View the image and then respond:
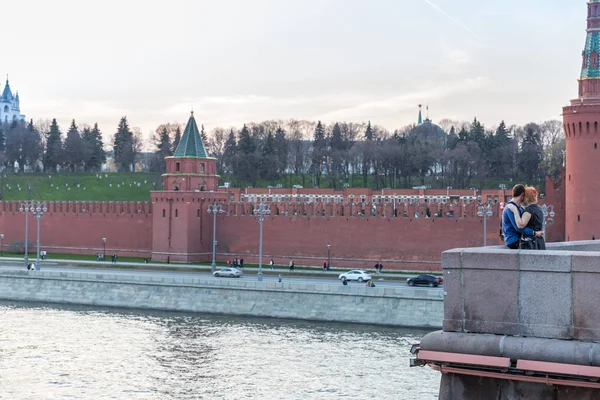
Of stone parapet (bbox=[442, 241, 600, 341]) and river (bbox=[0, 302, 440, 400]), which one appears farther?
river (bbox=[0, 302, 440, 400])

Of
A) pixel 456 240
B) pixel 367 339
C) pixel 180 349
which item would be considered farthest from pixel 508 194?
pixel 180 349

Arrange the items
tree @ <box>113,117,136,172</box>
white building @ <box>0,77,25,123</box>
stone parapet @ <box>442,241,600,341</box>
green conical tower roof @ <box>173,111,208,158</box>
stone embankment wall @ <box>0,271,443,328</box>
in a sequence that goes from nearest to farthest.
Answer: stone parapet @ <box>442,241,600,341</box> → stone embankment wall @ <box>0,271,443,328</box> → green conical tower roof @ <box>173,111,208,158</box> → tree @ <box>113,117,136,172</box> → white building @ <box>0,77,25,123</box>

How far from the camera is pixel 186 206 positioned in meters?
45.8

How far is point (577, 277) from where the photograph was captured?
573 centimetres

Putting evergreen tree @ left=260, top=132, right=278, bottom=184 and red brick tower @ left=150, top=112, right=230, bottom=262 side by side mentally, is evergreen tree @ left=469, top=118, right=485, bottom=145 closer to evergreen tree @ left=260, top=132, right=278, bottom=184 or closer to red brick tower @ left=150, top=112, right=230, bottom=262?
evergreen tree @ left=260, top=132, right=278, bottom=184

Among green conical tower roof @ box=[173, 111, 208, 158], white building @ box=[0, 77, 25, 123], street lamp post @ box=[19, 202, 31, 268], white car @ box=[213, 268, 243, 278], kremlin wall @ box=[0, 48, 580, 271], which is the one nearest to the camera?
white car @ box=[213, 268, 243, 278]

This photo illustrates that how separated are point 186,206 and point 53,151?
1847 inches

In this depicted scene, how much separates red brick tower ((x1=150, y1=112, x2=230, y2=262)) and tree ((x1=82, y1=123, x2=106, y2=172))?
44.4 metres

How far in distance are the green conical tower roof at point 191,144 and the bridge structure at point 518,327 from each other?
41.2 meters

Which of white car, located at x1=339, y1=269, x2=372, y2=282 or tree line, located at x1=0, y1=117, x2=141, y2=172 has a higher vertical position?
tree line, located at x1=0, y1=117, x2=141, y2=172

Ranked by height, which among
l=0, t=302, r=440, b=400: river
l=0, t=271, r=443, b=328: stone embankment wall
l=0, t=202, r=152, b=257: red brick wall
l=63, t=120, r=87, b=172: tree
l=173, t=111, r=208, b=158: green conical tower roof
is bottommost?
l=0, t=302, r=440, b=400: river

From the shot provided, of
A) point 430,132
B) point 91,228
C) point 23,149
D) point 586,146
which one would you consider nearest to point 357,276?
point 586,146

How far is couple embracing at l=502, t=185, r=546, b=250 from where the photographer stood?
670 centimetres

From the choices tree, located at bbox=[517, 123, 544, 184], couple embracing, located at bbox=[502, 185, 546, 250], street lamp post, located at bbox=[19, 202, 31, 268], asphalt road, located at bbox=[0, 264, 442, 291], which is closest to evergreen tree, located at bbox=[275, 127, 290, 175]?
tree, located at bbox=[517, 123, 544, 184]
